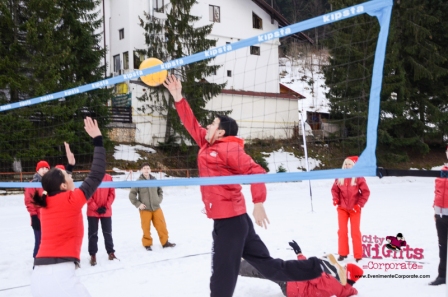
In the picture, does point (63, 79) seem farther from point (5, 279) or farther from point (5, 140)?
point (5, 279)

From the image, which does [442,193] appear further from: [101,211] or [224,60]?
[224,60]

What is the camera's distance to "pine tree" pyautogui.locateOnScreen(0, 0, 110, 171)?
662 inches

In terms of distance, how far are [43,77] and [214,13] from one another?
1373cm

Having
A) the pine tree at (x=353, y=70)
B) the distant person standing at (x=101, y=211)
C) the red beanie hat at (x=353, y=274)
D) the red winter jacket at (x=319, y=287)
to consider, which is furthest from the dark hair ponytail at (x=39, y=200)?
the distant person standing at (x=101, y=211)

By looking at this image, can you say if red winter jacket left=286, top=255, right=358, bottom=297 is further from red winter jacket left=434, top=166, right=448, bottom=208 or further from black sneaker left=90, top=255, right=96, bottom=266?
black sneaker left=90, top=255, right=96, bottom=266

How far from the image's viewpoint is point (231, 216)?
147 inches

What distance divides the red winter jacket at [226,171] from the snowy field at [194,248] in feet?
5.44

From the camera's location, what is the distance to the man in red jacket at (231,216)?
12.1ft

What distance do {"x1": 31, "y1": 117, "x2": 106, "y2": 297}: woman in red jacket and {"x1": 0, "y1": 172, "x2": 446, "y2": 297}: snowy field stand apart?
81.0 inches

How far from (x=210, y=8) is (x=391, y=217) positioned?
70.7 feet

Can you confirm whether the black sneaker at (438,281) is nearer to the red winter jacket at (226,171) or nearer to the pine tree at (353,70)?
the pine tree at (353,70)

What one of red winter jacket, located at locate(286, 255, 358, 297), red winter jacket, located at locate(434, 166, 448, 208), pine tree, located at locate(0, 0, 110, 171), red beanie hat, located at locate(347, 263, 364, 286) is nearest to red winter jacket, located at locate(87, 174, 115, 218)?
red winter jacket, located at locate(286, 255, 358, 297)

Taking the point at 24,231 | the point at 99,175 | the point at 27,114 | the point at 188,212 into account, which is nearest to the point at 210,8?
the point at 27,114

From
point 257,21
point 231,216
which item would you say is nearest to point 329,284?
point 231,216
